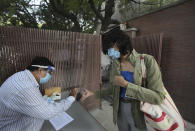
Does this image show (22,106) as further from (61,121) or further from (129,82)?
(129,82)

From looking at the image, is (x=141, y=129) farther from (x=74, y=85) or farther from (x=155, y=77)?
(x=74, y=85)

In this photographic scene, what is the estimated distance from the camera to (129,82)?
3.77ft

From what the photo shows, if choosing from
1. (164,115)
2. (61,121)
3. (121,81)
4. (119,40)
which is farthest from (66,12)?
(164,115)

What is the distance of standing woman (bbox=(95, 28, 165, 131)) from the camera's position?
108cm

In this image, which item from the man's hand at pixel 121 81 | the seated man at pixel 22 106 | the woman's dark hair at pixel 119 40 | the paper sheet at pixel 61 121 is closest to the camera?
the seated man at pixel 22 106

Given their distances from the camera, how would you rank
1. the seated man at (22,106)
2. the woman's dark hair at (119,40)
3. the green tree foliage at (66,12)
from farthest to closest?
the green tree foliage at (66,12) < the woman's dark hair at (119,40) < the seated man at (22,106)

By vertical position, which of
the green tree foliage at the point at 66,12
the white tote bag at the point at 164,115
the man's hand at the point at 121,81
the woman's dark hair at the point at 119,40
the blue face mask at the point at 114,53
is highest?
the green tree foliage at the point at 66,12

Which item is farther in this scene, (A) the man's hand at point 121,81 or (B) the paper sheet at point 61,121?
(B) the paper sheet at point 61,121

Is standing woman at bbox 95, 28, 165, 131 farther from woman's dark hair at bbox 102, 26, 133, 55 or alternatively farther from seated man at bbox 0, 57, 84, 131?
seated man at bbox 0, 57, 84, 131

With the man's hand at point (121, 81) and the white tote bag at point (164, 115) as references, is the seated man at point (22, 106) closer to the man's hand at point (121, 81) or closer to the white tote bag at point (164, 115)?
the man's hand at point (121, 81)

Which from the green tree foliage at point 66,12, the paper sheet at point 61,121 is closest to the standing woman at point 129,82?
the paper sheet at point 61,121

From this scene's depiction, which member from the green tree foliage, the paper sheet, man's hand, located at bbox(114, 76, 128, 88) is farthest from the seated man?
the green tree foliage

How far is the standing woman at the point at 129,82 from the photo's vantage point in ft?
3.55

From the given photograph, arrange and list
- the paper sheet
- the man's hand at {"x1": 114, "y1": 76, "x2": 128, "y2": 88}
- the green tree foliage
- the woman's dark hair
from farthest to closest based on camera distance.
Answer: the green tree foliage → the paper sheet → the woman's dark hair → the man's hand at {"x1": 114, "y1": 76, "x2": 128, "y2": 88}
